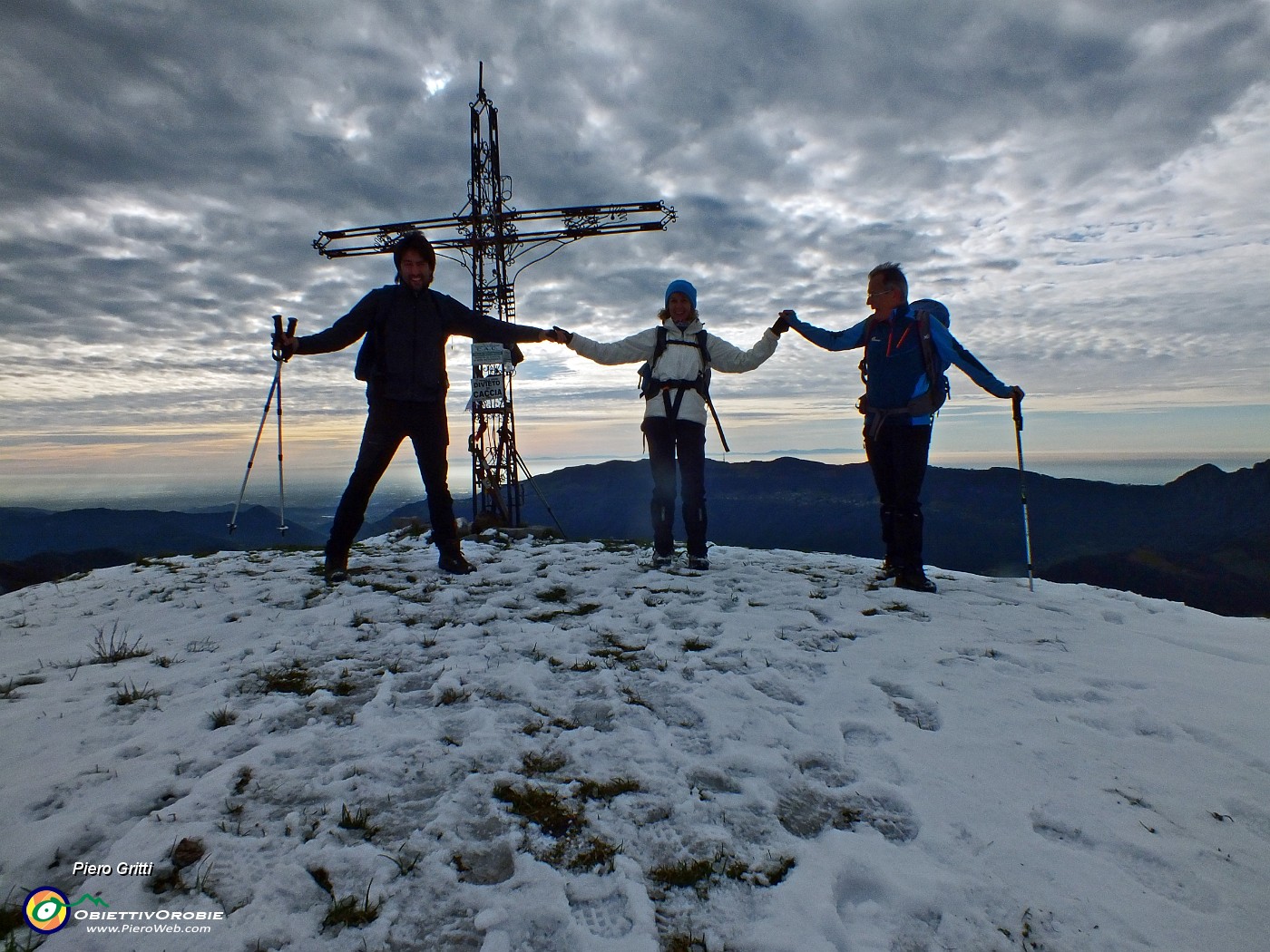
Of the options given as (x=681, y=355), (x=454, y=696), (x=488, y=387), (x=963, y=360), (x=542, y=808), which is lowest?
(x=542, y=808)

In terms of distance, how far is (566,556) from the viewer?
7887mm

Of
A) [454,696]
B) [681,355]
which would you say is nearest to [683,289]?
[681,355]

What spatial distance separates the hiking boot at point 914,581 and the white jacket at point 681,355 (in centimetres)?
286

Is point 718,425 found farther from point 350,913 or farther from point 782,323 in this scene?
point 350,913

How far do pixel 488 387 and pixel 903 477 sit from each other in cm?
1192

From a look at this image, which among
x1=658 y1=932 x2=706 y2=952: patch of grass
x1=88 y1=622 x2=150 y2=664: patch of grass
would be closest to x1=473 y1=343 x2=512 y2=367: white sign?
x1=88 y1=622 x2=150 y2=664: patch of grass

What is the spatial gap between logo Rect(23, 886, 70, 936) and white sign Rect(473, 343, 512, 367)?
522 inches

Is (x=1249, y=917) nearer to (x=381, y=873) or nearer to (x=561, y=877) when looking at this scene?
(x=561, y=877)

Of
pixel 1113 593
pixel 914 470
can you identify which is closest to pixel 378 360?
pixel 914 470

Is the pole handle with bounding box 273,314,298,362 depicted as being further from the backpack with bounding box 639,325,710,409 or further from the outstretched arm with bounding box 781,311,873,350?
the outstretched arm with bounding box 781,311,873,350

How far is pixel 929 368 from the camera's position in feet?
19.4

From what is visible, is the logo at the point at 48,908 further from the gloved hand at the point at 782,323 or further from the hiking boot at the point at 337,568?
the gloved hand at the point at 782,323

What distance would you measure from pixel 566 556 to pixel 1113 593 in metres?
6.53

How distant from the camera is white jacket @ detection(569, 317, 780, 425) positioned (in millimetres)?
6848
